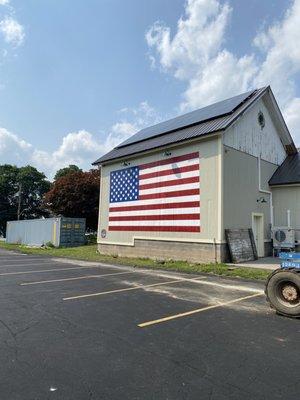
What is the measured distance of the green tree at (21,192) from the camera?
7012 cm

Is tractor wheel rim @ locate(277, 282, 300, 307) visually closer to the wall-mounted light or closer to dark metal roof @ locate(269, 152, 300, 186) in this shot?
the wall-mounted light

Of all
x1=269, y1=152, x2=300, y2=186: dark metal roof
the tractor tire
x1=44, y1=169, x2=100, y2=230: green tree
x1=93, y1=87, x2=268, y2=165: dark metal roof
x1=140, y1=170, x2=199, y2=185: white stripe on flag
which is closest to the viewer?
the tractor tire

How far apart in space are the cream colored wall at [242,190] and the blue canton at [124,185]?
5.99 meters

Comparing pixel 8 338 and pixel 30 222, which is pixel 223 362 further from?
pixel 30 222

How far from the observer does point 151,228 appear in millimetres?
20125

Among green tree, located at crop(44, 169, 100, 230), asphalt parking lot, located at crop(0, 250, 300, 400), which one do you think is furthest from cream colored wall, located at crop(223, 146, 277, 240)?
green tree, located at crop(44, 169, 100, 230)

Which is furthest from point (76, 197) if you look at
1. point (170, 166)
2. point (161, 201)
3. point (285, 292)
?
point (285, 292)

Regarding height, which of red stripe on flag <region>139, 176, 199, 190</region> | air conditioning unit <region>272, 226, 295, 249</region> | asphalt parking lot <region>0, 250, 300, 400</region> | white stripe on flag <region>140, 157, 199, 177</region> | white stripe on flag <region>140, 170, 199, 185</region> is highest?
white stripe on flag <region>140, 157, 199, 177</region>

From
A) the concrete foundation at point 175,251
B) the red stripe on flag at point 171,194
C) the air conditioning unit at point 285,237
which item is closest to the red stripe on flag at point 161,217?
the red stripe on flag at point 171,194

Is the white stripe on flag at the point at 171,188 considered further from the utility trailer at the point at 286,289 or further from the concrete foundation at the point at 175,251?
the utility trailer at the point at 286,289

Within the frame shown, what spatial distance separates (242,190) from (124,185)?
742cm

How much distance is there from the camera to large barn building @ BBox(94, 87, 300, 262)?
17.2 meters

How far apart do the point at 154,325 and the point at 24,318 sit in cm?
249

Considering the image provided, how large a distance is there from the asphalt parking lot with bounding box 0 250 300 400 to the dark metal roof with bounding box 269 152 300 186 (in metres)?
11.7
